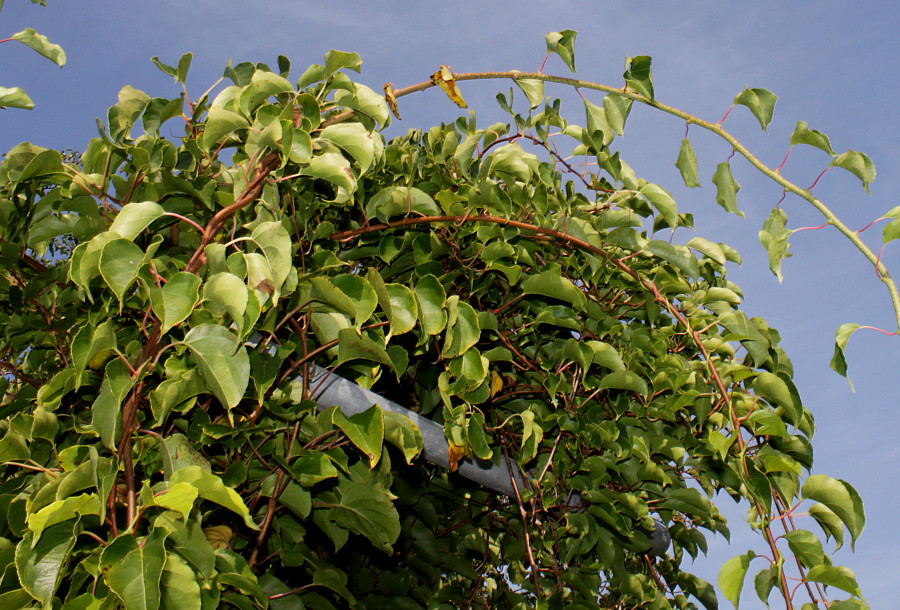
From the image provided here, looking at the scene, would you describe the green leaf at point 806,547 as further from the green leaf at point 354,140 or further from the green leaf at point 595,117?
the green leaf at point 354,140

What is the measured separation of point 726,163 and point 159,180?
40.4 inches

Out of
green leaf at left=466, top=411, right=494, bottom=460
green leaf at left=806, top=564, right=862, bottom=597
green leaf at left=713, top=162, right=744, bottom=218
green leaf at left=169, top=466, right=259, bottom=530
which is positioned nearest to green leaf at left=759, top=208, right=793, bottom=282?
green leaf at left=713, top=162, right=744, bottom=218

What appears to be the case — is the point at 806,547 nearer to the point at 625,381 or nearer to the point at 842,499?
the point at 842,499

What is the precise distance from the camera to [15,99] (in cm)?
155

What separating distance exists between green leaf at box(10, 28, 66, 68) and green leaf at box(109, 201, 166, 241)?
2.68 ft

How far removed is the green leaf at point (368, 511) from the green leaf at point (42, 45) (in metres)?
1.10

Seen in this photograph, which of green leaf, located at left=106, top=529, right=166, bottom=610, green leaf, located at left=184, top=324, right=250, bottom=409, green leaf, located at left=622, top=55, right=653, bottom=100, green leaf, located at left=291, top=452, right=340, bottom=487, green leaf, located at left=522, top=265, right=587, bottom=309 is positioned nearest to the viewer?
green leaf, located at left=106, top=529, right=166, bottom=610

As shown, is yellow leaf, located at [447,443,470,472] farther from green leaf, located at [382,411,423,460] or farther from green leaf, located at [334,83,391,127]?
green leaf, located at [334,83,391,127]

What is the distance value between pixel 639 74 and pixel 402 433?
73cm

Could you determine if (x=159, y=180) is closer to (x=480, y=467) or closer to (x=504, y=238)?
(x=504, y=238)

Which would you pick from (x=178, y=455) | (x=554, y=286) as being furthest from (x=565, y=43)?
(x=178, y=455)

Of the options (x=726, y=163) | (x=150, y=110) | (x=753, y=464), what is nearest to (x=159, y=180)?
(x=150, y=110)

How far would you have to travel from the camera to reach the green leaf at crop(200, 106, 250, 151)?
1.18m

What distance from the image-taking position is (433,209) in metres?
1.44
